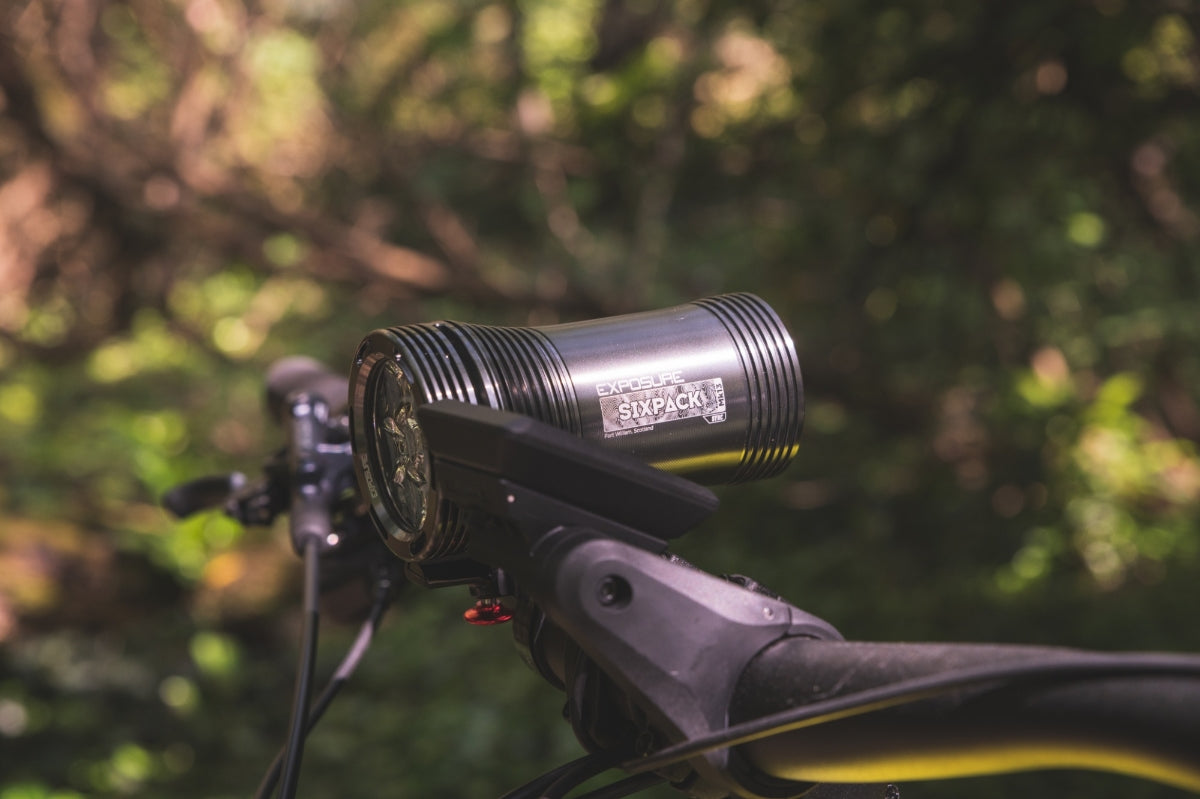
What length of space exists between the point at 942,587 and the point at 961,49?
5.97 feet

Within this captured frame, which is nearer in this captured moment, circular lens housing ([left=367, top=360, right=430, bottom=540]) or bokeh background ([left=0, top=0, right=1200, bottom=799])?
circular lens housing ([left=367, top=360, right=430, bottom=540])

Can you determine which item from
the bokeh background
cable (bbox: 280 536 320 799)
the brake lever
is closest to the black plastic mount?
cable (bbox: 280 536 320 799)

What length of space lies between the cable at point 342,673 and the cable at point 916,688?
37 cm

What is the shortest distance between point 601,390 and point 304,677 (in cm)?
32

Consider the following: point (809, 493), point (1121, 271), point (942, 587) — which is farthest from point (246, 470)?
point (1121, 271)

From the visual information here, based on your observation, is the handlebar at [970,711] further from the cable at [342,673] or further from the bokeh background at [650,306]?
the bokeh background at [650,306]

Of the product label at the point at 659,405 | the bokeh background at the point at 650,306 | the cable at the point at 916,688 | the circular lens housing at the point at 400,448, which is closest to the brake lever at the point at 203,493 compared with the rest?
the circular lens housing at the point at 400,448

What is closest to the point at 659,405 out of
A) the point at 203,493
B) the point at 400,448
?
the point at 400,448

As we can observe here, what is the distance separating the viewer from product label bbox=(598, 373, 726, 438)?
78 cm

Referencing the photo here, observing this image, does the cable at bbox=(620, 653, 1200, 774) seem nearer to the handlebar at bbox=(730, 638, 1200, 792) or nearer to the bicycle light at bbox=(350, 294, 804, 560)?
the handlebar at bbox=(730, 638, 1200, 792)

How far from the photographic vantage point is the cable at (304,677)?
2.55 feet

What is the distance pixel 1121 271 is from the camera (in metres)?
3.70

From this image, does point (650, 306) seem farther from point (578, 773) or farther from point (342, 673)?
point (578, 773)

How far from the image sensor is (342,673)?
98 centimetres
